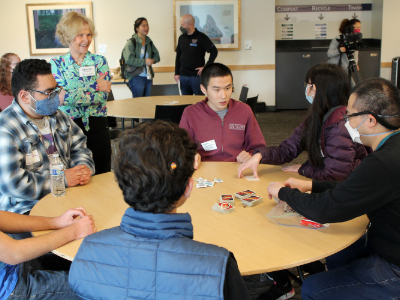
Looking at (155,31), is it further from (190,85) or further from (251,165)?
(251,165)

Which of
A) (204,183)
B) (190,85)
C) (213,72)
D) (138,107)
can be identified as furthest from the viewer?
(190,85)

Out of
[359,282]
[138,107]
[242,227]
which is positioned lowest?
[359,282]

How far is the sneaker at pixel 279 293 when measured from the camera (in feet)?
6.92

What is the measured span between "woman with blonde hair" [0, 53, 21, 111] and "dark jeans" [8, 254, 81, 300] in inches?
106

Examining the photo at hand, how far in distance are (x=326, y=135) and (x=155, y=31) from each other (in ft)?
21.5

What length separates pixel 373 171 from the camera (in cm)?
133

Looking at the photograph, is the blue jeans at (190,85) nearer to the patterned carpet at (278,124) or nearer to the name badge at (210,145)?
the patterned carpet at (278,124)

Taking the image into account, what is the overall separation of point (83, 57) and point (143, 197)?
257 centimetres

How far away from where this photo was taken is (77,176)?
200 centimetres

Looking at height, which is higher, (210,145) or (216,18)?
(216,18)

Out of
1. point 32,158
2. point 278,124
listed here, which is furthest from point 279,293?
point 278,124

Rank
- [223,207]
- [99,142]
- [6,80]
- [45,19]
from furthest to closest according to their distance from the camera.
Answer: [45,19] < [6,80] < [99,142] < [223,207]

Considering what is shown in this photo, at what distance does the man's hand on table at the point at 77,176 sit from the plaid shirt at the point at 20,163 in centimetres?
10

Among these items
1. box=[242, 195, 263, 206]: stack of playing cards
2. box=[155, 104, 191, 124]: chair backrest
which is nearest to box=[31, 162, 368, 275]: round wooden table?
box=[242, 195, 263, 206]: stack of playing cards
